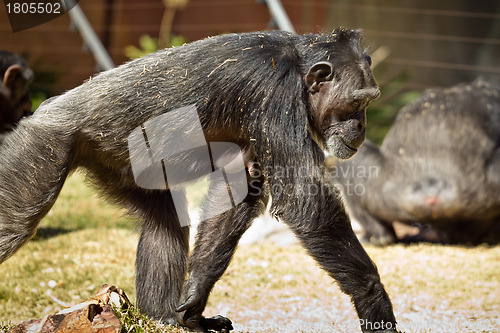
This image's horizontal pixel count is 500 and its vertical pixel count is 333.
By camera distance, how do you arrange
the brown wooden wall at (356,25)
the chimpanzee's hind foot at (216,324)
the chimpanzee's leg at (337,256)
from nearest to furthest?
the chimpanzee's leg at (337,256), the chimpanzee's hind foot at (216,324), the brown wooden wall at (356,25)

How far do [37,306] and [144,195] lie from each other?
1356mm

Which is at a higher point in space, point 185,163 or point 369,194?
point 185,163

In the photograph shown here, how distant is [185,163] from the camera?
3922mm

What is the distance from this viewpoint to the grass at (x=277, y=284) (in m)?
4.48

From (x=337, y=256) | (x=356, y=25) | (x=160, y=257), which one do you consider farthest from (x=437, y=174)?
(x=356, y=25)

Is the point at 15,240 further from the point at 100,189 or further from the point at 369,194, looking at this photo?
the point at 369,194

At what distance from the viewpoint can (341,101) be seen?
3850mm

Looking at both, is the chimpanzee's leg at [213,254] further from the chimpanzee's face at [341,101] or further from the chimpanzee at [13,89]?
the chimpanzee at [13,89]

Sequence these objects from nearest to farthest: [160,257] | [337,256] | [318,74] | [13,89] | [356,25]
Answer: [337,256]
[318,74]
[160,257]
[13,89]
[356,25]

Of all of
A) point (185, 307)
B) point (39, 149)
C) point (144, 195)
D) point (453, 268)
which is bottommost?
point (453, 268)

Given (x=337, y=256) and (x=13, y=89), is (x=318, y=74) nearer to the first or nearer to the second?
(x=337, y=256)

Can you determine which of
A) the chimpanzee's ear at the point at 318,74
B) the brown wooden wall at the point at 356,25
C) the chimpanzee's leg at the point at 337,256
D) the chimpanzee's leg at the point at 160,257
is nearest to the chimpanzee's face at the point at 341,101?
the chimpanzee's ear at the point at 318,74

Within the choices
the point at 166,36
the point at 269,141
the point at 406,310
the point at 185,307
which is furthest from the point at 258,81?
the point at 166,36

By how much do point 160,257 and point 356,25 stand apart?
758cm
